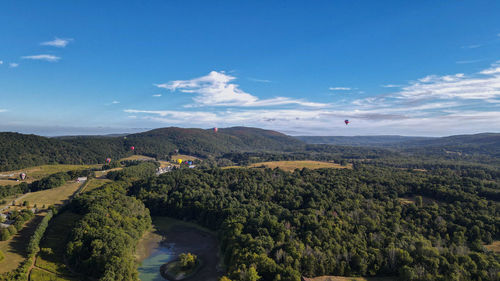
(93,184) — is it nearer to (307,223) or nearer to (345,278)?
(307,223)

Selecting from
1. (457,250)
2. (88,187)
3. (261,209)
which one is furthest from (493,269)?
(88,187)

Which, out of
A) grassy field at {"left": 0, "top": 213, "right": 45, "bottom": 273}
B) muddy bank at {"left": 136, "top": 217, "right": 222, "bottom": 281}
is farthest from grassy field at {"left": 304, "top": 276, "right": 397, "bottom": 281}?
grassy field at {"left": 0, "top": 213, "right": 45, "bottom": 273}

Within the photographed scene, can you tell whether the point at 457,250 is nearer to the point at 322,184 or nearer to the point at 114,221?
the point at 322,184

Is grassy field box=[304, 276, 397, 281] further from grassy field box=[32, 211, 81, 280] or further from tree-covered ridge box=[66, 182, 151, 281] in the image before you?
grassy field box=[32, 211, 81, 280]

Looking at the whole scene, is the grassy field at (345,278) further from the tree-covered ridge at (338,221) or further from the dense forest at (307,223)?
the tree-covered ridge at (338,221)

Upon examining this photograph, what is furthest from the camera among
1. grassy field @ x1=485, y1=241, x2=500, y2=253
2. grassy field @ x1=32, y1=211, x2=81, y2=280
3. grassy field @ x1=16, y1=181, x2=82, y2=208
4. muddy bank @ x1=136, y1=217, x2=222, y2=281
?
grassy field @ x1=16, y1=181, x2=82, y2=208

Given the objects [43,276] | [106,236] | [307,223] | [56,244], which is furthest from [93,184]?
[307,223]
